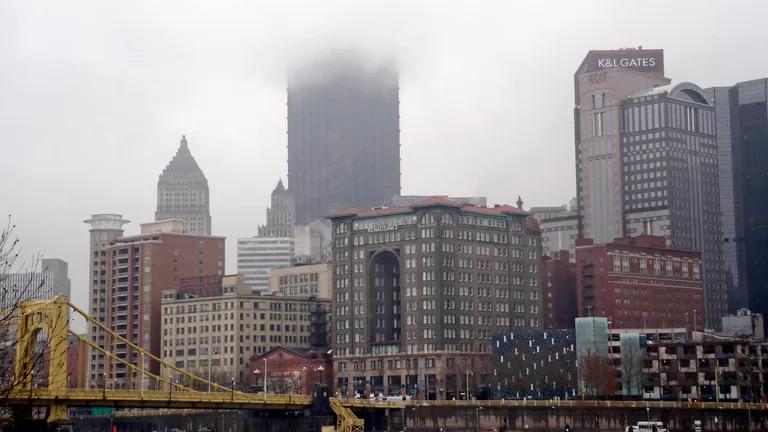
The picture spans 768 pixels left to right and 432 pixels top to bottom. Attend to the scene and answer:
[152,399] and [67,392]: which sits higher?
[67,392]

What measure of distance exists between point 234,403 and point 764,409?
7386cm

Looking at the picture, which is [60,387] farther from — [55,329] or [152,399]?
[152,399]

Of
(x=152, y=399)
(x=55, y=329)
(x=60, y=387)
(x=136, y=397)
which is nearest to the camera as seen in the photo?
(x=55, y=329)

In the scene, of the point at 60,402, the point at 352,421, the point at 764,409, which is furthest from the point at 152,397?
the point at 764,409

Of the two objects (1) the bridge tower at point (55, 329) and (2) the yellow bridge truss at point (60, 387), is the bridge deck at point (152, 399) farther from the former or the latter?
(1) the bridge tower at point (55, 329)

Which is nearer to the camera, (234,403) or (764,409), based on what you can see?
(234,403)

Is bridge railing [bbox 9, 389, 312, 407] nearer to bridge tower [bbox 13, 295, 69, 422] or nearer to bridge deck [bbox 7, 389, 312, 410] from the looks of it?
bridge deck [bbox 7, 389, 312, 410]

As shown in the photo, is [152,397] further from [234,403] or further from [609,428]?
[609,428]

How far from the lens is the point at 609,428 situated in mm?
192750

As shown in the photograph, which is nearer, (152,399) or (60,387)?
(60,387)

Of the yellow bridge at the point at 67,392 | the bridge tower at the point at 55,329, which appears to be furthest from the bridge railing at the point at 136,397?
the bridge tower at the point at 55,329

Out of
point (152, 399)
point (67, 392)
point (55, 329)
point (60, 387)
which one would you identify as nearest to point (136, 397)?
point (152, 399)

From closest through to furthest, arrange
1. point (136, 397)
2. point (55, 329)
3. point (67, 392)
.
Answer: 1. point (55, 329)
2. point (67, 392)
3. point (136, 397)

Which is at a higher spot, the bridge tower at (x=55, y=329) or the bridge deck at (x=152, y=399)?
the bridge tower at (x=55, y=329)
